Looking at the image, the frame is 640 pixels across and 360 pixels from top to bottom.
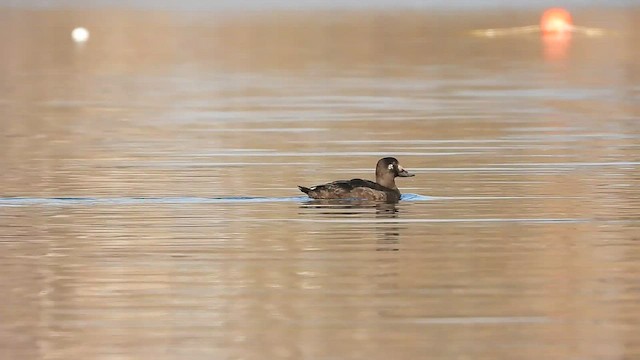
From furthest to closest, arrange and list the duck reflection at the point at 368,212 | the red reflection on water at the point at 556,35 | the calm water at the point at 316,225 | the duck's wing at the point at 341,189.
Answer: the red reflection on water at the point at 556,35, the duck's wing at the point at 341,189, the duck reflection at the point at 368,212, the calm water at the point at 316,225

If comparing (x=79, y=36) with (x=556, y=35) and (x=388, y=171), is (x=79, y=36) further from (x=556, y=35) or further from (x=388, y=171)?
(x=388, y=171)

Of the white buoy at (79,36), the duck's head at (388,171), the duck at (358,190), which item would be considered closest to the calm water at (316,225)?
the duck at (358,190)

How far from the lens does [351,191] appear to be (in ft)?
76.6

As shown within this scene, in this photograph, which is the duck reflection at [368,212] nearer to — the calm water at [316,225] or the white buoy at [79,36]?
the calm water at [316,225]

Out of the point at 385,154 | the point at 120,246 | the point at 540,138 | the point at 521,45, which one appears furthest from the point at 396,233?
the point at 521,45

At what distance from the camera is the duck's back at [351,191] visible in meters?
23.3

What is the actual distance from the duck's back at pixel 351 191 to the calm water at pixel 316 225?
164 millimetres

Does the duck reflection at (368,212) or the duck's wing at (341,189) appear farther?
the duck's wing at (341,189)

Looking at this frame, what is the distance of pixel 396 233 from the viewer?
810 inches

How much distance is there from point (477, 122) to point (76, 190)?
13.9 meters

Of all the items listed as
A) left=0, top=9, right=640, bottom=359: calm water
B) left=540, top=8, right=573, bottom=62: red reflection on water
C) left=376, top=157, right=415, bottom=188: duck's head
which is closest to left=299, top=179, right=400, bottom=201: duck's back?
left=0, top=9, right=640, bottom=359: calm water

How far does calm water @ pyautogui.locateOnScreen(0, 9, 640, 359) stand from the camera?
49.3 ft

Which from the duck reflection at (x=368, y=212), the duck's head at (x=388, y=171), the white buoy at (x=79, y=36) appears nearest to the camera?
the duck reflection at (x=368, y=212)

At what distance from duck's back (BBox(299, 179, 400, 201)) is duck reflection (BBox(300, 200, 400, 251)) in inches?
3.0
